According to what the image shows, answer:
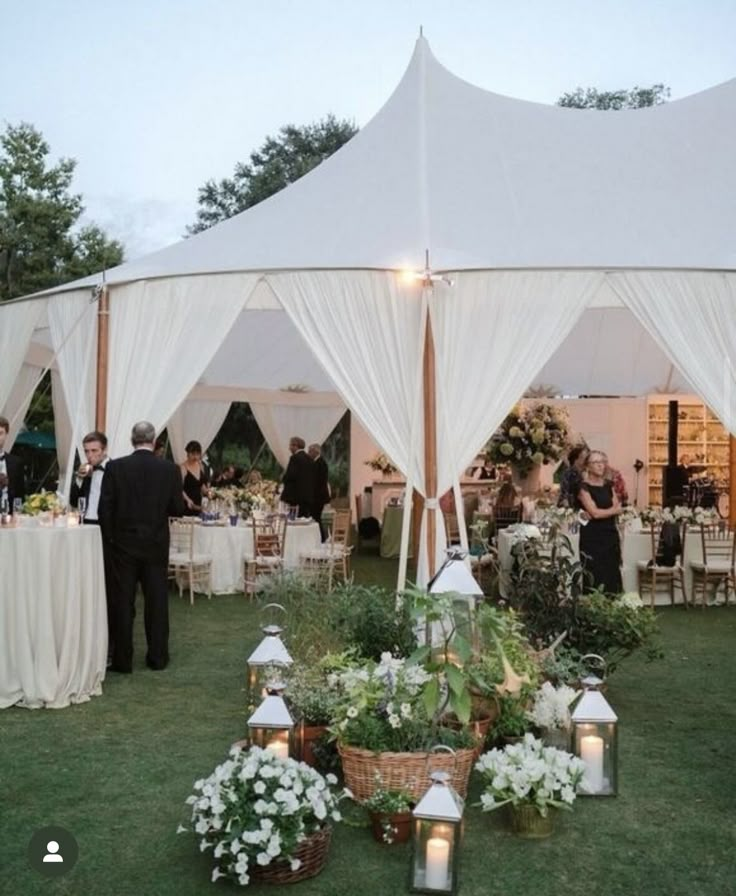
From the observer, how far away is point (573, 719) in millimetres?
4594

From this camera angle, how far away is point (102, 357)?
8.19 m

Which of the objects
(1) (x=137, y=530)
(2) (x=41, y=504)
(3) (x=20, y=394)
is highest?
(3) (x=20, y=394)

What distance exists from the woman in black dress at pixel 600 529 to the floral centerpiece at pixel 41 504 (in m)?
3.58

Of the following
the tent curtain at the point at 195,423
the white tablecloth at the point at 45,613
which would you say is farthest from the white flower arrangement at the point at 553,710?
the tent curtain at the point at 195,423

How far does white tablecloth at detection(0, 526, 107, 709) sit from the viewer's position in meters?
5.83

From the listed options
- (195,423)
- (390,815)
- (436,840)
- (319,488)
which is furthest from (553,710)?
(195,423)

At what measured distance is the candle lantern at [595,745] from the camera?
4555 mm

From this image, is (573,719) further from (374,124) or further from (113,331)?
(374,124)

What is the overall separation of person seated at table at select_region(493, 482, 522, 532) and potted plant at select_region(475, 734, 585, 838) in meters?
6.50

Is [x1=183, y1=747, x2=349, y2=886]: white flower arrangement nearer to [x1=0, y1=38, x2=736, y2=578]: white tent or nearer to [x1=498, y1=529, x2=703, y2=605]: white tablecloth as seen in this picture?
[x1=0, y1=38, x2=736, y2=578]: white tent

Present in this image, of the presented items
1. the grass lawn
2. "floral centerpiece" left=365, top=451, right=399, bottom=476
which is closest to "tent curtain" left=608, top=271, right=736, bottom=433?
the grass lawn

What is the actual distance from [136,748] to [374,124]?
6009mm

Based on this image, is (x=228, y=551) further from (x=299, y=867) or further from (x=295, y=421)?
(x=299, y=867)

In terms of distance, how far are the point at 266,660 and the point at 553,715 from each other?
1342 mm
